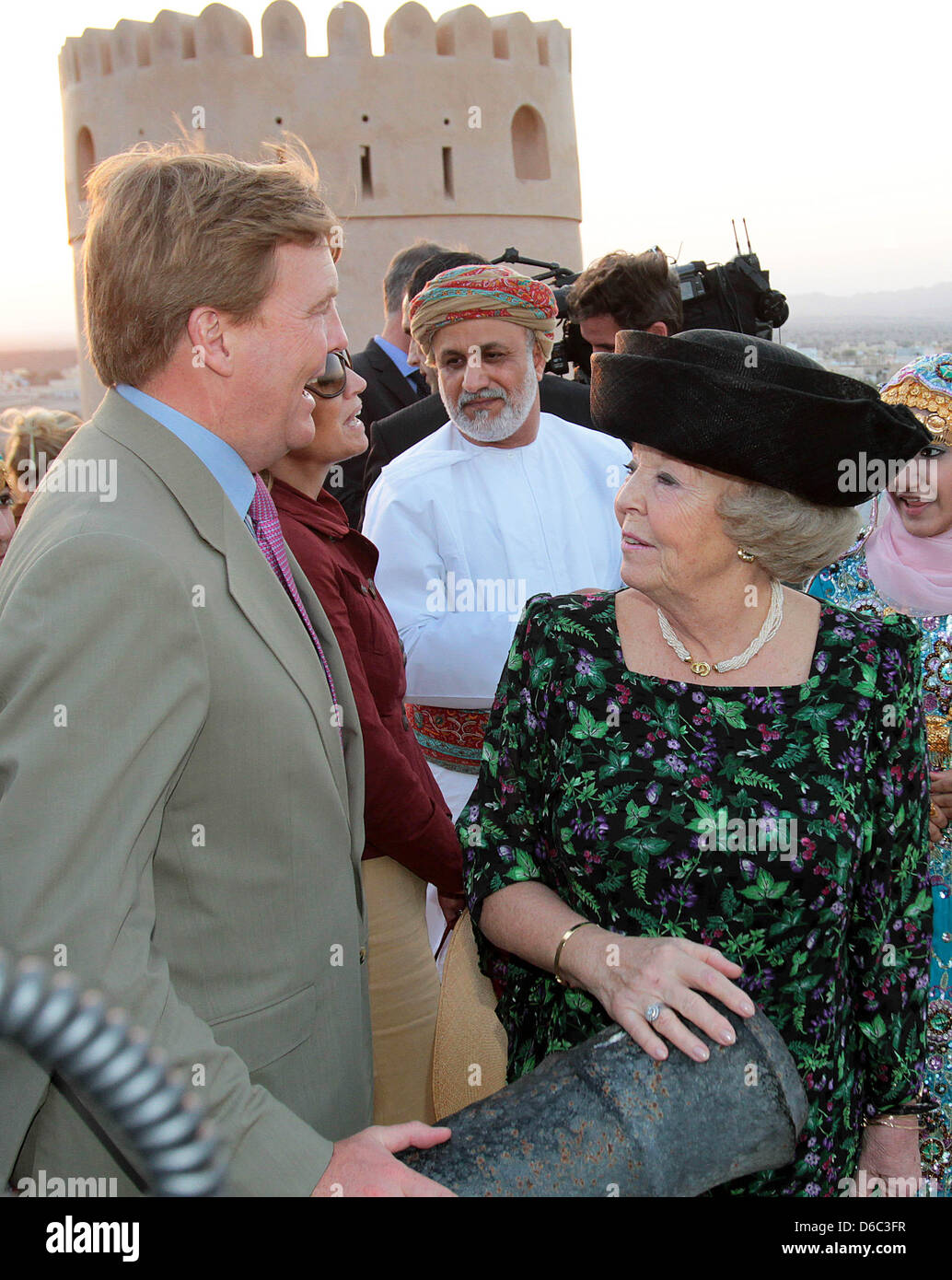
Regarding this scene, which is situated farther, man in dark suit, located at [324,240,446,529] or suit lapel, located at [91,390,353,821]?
man in dark suit, located at [324,240,446,529]

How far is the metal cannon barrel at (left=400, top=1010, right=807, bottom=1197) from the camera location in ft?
4.13

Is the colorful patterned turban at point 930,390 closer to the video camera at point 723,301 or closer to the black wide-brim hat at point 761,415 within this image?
the black wide-brim hat at point 761,415

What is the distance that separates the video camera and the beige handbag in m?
3.27

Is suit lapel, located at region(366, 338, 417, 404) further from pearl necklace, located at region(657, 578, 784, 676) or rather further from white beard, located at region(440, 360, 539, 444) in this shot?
pearl necklace, located at region(657, 578, 784, 676)

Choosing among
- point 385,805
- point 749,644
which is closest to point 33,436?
point 385,805

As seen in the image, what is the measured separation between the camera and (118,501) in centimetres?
135

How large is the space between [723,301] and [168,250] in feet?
12.6

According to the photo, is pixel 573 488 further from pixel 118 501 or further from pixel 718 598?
pixel 118 501

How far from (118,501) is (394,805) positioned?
3.76ft

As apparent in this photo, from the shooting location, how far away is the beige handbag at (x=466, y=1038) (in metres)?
1.86

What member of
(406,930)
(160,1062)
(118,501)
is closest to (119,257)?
(118,501)

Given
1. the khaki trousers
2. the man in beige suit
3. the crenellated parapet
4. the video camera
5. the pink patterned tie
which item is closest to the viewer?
the man in beige suit

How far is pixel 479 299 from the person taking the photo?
129 inches

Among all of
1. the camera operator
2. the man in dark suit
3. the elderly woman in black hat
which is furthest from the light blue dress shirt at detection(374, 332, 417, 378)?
the elderly woman in black hat
